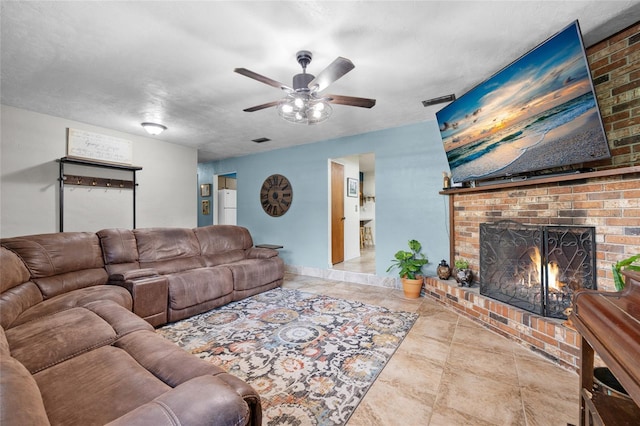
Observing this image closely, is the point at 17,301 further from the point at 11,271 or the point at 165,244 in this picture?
the point at 165,244

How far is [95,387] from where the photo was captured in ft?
3.34

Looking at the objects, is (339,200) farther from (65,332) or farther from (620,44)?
(65,332)

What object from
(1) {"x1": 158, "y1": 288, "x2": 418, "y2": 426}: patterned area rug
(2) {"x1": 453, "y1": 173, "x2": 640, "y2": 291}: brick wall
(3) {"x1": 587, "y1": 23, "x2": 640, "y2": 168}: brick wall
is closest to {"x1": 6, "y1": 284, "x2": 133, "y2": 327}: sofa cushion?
(1) {"x1": 158, "y1": 288, "x2": 418, "y2": 426}: patterned area rug

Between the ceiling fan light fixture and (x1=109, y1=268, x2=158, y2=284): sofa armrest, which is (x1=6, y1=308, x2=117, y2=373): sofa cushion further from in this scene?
the ceiling fan light fixture

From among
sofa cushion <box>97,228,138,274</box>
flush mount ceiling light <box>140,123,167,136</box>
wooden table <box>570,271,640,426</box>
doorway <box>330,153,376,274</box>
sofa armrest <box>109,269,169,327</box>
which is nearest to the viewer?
wooden table <box>570,271,640,426</box>

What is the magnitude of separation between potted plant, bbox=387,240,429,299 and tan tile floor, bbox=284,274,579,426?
90cm

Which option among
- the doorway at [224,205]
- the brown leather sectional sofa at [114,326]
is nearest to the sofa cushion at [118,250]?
the brown leather sectional sofa at [114,326]

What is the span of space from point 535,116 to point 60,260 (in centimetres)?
436

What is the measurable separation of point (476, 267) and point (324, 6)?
3043 millimetres

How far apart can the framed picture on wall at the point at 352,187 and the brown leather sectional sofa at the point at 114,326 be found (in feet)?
7.99

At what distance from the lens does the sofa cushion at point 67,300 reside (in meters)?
1.77

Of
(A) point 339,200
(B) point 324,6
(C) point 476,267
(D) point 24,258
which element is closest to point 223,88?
(B) point 324,6

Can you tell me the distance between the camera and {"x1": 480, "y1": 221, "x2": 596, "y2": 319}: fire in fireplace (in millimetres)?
1995

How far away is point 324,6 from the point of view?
5.23 feet
